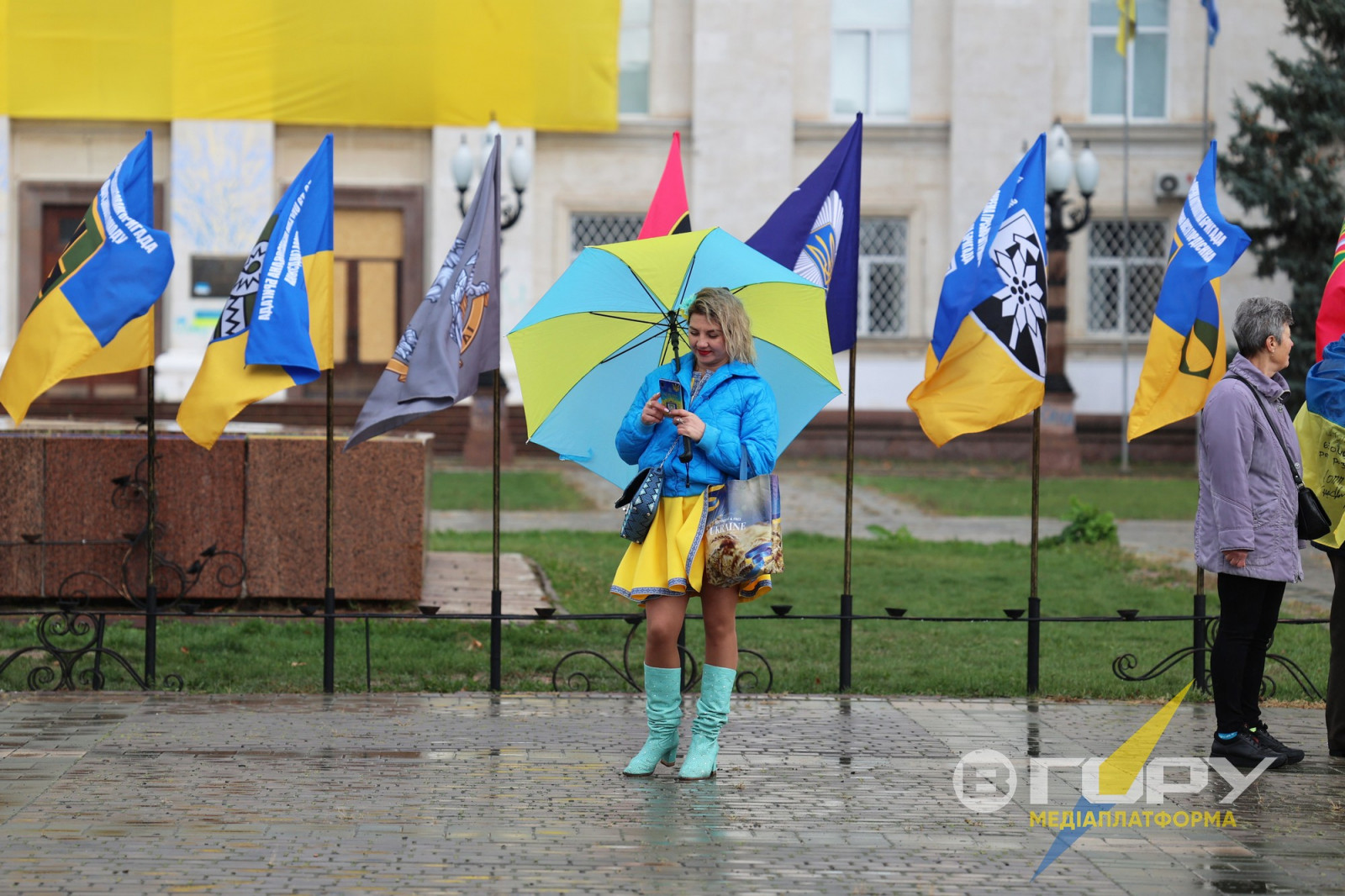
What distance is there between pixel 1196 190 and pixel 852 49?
2320 centimetres

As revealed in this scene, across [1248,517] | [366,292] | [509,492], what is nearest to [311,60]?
[366,292]

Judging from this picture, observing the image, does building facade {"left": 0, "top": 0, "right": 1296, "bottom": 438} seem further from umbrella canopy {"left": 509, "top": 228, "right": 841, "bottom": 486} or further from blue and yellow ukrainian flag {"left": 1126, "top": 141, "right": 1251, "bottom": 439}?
umbrella canopy {"left": 509, "top": 228, "right": 841, "bottom": 486}

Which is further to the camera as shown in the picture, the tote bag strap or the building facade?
the building facade

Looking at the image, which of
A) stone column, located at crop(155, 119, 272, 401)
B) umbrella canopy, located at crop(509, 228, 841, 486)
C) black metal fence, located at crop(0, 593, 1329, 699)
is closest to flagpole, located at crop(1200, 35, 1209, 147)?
stone column, located at crop(155, 119, 272, 401)

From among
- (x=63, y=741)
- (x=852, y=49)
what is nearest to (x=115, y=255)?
(x=63, y=741)

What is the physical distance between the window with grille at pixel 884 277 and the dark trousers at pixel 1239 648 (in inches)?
938

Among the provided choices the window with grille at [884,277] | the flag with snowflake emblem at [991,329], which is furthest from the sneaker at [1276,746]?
the window with grille at [884,277]

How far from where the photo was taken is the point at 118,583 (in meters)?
10.0

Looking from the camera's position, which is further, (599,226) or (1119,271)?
(1119,271)

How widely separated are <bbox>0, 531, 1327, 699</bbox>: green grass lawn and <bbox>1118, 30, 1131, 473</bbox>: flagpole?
15.7 metres

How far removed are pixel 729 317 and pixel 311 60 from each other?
24.3 metres

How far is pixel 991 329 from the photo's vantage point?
779cm

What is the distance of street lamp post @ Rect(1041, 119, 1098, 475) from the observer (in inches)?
917

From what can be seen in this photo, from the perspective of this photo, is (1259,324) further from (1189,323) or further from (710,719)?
(710,719)
